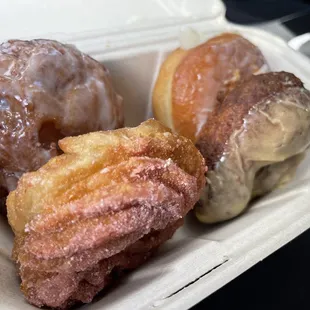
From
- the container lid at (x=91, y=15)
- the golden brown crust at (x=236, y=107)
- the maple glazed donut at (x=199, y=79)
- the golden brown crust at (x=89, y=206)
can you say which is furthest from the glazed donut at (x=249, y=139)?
the container lid at (x=91, y=15)

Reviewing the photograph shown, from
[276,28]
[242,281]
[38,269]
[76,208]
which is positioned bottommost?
[242,281]

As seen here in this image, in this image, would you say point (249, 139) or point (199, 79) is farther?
point (199, 79)

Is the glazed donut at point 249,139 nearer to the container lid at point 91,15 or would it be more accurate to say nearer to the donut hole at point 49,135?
the donut hole at point 49,135

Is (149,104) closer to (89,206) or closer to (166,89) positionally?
(166,89)

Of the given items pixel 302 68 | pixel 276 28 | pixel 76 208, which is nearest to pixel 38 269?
pixel 76 208

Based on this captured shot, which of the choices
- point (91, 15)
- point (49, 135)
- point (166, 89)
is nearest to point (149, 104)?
point (166, 89)

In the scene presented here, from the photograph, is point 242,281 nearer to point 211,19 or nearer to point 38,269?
point 38,269

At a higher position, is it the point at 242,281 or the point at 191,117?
the point at 191,117
